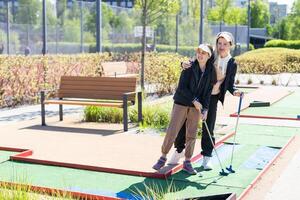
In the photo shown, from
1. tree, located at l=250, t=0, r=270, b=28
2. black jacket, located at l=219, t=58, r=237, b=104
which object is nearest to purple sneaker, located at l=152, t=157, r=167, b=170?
black jacket, located at l=219, t=58, r=237, b=104

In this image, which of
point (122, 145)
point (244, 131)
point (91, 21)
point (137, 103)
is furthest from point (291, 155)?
point (91, 21)

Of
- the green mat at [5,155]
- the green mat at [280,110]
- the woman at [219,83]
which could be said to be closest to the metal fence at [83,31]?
the green mat at [280,110]

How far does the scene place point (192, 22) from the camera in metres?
35.6

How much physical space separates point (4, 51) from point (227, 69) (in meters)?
21.2

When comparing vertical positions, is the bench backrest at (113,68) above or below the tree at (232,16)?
below

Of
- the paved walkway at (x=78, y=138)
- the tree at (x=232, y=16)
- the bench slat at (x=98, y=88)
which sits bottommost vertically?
the paved walkway at (x=78, y=138)

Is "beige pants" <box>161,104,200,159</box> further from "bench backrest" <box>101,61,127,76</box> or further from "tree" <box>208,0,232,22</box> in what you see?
"tree" <box>208,0,232,22</box>

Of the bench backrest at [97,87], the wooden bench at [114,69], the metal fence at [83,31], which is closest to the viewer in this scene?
the bench backrest at [97,87]

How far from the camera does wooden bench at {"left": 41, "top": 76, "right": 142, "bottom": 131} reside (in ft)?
32.9

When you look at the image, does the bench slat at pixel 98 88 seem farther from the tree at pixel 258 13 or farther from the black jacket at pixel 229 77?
the tree at pixel 258 13

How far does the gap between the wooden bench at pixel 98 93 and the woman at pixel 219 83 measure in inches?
119

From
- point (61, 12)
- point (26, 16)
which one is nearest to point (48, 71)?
Result: point (61, 12)

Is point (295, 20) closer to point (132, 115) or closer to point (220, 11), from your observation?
point (220, 11)

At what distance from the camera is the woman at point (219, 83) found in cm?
649
